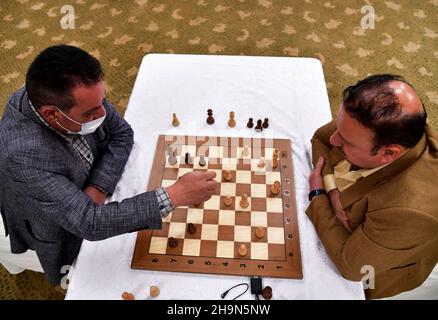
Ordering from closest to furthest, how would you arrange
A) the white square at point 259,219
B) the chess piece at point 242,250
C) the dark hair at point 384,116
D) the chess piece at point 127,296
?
the dark hair at point 384,116, the chess piece at point 127,296, the chess piece at point 242,250, the white square at point 259,219

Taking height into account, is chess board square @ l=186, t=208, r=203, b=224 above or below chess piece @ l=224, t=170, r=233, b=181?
below

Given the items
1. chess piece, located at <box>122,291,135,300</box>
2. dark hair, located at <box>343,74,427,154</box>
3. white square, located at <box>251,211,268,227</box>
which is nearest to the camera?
dark hair, located at <box>343,74,427,154</box>

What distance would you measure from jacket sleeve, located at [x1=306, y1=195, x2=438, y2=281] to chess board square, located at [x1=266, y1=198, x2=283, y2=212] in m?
0.18

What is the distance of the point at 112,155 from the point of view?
1629 millimetres

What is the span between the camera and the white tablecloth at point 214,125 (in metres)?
1.29

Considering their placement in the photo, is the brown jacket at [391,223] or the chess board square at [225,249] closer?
the brown jacket at [391,223]

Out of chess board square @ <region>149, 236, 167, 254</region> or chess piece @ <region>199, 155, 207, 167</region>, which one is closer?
chess board square @ <region>149, 236, 167, 254</region>

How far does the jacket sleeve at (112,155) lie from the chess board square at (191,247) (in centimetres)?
42

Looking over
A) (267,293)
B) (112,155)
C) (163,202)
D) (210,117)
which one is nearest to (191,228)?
(163,202)

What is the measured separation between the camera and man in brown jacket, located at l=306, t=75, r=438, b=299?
1.13 m

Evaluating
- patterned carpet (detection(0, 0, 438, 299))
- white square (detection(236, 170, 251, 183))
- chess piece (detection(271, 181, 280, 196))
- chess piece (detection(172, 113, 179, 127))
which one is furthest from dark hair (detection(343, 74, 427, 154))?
patterned carpet (detection(0, 0, 438, 299))

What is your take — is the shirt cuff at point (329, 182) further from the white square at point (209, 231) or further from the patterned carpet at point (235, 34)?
the patterned carpet at point (235, 34)

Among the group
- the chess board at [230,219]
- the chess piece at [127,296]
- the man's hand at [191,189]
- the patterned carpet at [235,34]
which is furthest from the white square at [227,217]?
the patterned carpet at [235,34]

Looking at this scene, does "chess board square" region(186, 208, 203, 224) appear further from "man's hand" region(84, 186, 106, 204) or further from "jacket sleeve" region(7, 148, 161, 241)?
"man's hand" region(84, 186, 106, 204)
